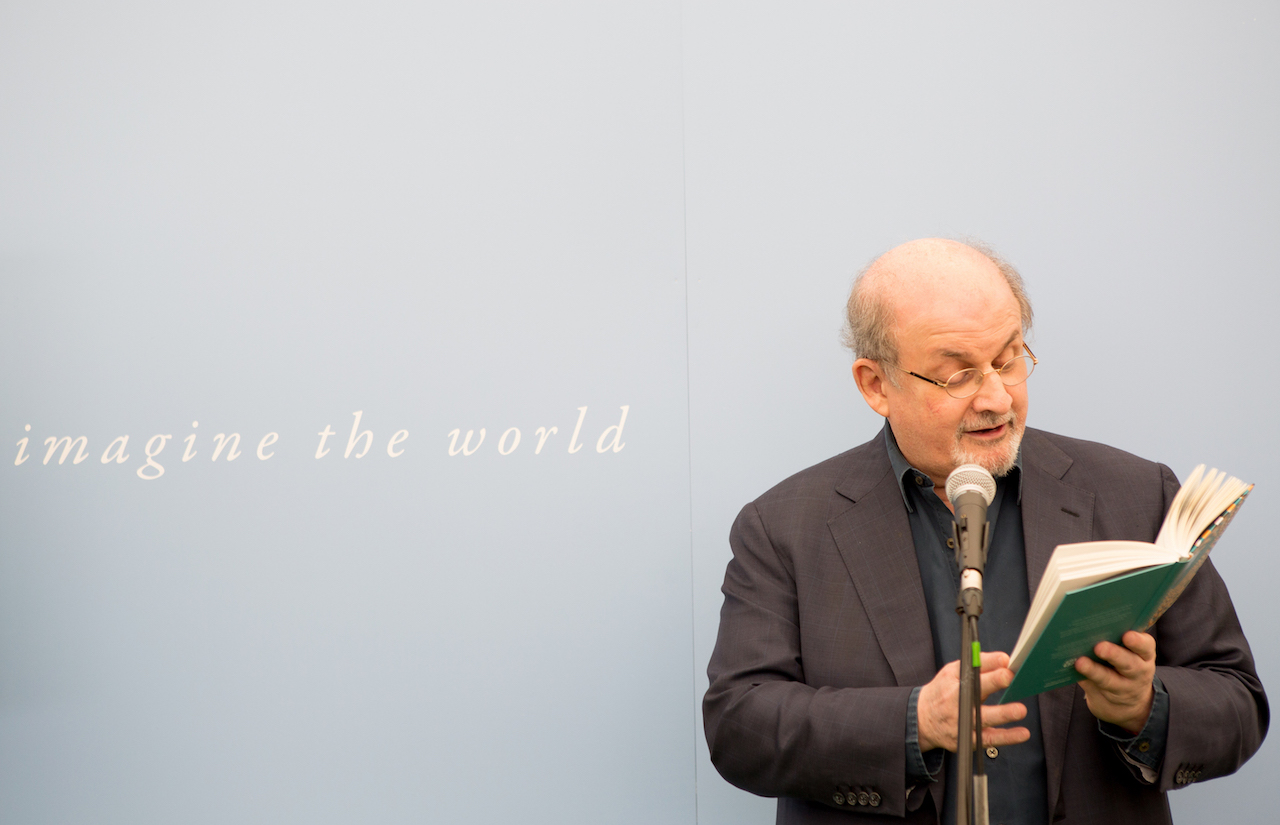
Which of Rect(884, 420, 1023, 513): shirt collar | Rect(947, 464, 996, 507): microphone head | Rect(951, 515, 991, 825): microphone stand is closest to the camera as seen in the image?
Rect(951, 515, 991, 825): microphone stand

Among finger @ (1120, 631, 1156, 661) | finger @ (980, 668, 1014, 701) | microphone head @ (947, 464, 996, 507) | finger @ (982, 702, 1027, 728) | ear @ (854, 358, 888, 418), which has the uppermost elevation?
ear @ (854, 358, 888, 418)

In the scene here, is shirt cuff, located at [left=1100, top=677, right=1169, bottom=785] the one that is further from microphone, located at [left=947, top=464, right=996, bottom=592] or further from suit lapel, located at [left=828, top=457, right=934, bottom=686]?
microphone, located at [left=947, top=464, right=996, bottom=592]

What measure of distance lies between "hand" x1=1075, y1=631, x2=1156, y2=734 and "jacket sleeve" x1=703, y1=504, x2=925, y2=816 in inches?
10.2

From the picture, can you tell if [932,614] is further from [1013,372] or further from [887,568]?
[1013,372]

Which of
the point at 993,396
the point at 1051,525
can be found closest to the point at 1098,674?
the point at 1051,525

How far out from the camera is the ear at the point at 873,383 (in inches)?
67.7

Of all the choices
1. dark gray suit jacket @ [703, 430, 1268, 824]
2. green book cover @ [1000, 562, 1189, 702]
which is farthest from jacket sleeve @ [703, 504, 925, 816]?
green book cover @ [1000, 562, 1189, 702]

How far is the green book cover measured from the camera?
1.06m

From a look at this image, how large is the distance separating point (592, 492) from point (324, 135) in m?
1.06

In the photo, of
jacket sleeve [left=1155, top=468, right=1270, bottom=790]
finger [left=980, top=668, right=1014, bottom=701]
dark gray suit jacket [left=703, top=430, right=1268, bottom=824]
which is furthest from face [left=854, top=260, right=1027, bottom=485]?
finger [left=980, top=668, right=1014, bottom=701]

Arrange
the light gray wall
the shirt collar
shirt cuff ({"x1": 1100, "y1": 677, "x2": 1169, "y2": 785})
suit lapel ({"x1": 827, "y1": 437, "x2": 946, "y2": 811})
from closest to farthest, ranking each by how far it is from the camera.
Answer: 1. shirt cuff ({"x1": 1100, "y1": 677, "x2": 1169, "y2": 785})
2. suit lapel ({"x1": 827, "y1": 437, "x2": 946, "y2": 811})
3. the shirt collar
4. the light gray wall

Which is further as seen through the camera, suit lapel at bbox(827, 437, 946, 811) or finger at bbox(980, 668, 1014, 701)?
suit lapel at bbox(827, 437, 946, 811)

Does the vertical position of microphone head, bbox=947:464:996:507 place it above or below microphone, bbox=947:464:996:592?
above

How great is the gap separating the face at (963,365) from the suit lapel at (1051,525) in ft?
0.30
